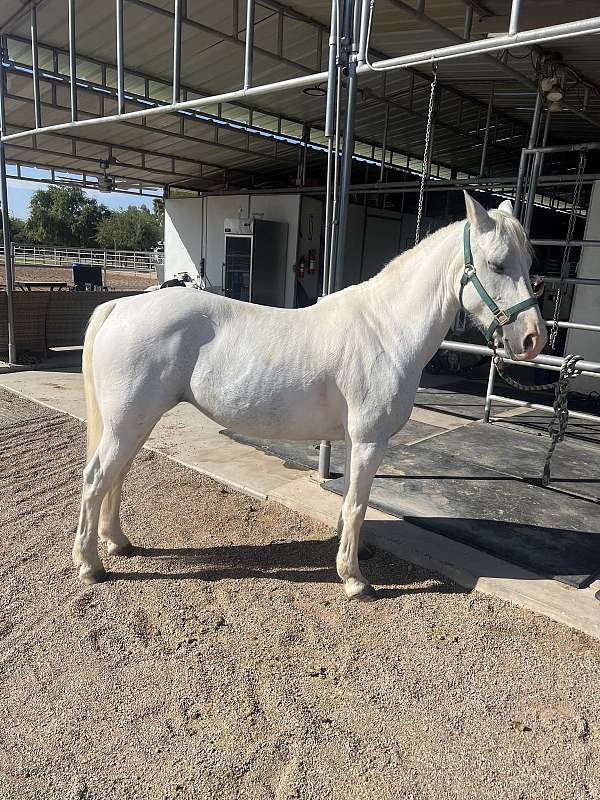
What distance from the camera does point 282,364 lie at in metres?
2.57

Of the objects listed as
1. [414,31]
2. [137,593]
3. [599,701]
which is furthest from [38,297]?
[599,701]

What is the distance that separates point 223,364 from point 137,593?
1.21 metres

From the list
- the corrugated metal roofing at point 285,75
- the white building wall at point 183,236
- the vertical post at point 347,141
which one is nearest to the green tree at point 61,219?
the white building wall at point 183,236

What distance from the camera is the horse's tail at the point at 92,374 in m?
2.70

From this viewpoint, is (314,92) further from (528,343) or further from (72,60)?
(528,343)

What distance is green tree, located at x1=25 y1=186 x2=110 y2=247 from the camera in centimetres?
4962

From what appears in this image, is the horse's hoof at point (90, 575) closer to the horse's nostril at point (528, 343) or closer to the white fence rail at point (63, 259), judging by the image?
the horse's nostril at point (528, 343)

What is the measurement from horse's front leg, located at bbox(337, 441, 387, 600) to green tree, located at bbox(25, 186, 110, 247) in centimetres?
5291

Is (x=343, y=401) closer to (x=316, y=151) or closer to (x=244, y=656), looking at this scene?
(x=244, y=656)

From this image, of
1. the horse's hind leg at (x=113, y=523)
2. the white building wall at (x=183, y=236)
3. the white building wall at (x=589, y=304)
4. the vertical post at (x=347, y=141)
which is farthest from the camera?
the white building wall at (x=183, y=236)

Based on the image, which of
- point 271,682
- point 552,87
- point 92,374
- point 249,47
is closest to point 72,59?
point 249,47

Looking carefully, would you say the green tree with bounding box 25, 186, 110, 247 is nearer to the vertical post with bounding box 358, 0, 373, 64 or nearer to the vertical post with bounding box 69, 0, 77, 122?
the vertical post with bounding box 69, 0, 77, 122

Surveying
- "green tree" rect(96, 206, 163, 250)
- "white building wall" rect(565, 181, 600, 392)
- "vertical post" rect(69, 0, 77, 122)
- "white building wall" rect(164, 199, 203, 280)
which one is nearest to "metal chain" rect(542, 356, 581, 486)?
"white building wall" rect(565, 181, 600, 392)

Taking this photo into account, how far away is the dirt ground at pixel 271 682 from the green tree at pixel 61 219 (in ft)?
173
